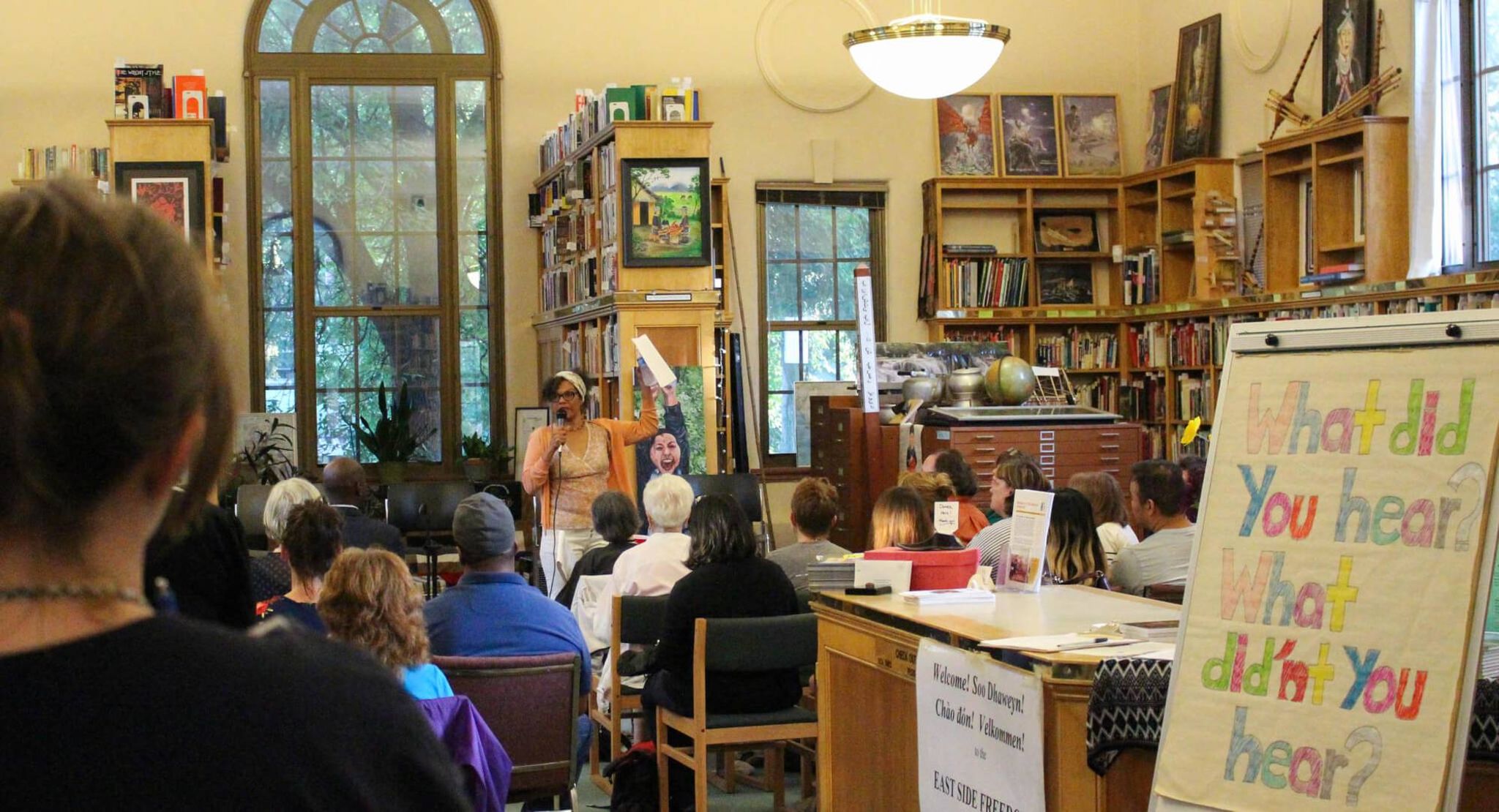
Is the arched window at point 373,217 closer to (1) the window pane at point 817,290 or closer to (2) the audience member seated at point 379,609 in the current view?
(1) the window pane at point 817,290

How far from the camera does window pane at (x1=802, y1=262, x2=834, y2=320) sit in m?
12.5

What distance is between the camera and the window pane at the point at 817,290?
493 inches

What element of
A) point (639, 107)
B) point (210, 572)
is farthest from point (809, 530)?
point (639, 107)

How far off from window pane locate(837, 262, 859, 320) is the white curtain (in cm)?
455

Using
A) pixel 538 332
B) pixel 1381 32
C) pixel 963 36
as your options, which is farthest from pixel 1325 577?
pixel 538 332

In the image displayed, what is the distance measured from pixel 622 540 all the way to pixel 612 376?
3.18 meters

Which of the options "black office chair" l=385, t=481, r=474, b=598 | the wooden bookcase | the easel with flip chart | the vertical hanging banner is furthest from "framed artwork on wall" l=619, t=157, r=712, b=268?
the easel with flip chart

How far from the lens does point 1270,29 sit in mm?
10797

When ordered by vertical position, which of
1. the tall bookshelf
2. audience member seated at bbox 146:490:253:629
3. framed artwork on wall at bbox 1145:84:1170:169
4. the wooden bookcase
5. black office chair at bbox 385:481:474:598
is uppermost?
framed artwork on wall at bbox 1145:84:1170:169

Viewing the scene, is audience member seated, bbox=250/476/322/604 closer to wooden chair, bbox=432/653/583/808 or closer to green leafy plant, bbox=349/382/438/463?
wooden chair, bbox=432/653/583/808

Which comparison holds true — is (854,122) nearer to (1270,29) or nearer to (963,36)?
(1270,29)

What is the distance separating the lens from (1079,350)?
12391mm

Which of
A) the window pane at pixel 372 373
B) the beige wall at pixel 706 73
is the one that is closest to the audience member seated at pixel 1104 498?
the beige wall at pixel 706 73

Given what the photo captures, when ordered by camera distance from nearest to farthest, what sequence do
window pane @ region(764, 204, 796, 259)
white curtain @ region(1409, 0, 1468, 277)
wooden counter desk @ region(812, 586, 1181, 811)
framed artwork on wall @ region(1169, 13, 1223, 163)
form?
wooden counter desk @ region(812, 586, 1181, 811) < white curtain @ region(1409, 0, 1468, 277) < framed artwork on wall @ region(1169, 13, 1223, 163) < window pane @ region(764, 204, 796, 259)
